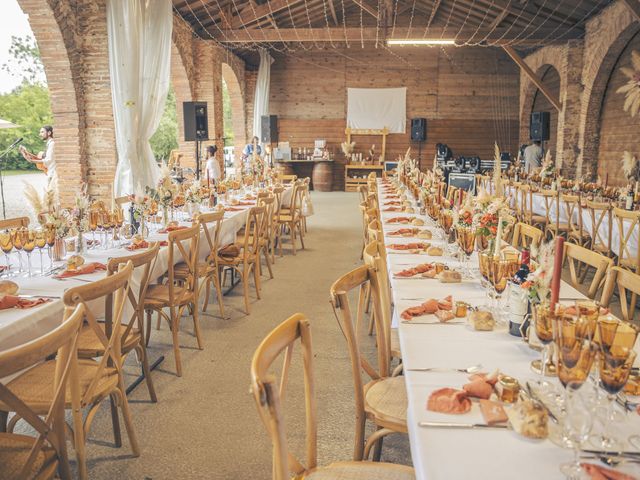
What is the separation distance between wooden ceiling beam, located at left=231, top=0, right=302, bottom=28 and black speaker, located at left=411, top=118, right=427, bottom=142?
16.5ft

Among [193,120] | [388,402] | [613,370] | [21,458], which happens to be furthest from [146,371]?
[193,120]

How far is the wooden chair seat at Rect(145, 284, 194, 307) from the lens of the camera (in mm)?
3486

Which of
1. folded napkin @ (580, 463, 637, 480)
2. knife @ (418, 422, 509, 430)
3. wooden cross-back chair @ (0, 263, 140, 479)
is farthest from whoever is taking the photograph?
wooden cross-back chair @ (0, 263, 140, 479)

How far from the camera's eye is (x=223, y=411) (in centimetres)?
297

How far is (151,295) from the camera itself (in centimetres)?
359

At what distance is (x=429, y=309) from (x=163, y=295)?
2.05 meters

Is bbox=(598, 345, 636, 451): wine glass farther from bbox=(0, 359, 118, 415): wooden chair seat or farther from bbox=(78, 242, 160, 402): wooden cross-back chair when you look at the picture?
bbox=(78, 242, 160, 402): wooden cross-back chair

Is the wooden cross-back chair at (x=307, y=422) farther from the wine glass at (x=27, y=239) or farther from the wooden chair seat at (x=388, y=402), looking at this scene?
the wine glass at (x=27, y=239)

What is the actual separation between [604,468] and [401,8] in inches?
614

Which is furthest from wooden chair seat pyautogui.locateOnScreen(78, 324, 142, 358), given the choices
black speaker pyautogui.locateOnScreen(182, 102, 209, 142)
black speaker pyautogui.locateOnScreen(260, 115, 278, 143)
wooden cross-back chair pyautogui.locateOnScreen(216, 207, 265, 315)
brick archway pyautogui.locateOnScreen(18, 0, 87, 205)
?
black speaker pyautogui.locateOnScreen(260, 115, 278, 143)

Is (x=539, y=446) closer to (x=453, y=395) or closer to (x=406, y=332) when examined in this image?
(x=453, y=395)

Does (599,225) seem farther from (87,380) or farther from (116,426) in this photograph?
(87,380)

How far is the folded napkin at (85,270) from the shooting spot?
293cm

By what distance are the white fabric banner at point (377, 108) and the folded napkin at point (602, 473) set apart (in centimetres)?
1536
